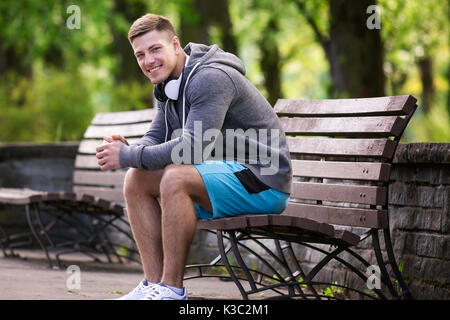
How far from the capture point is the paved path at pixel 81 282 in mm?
4672

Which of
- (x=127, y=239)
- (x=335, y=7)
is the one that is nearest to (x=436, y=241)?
(x=127, y=239)

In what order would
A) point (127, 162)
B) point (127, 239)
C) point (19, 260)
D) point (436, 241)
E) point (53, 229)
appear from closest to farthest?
point (127, 162) < point (436, 241) < point (19, 260) < point (127, 239) < point (53, 229)

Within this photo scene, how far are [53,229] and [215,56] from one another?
4.09 m

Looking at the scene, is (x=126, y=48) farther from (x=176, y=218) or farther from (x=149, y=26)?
(x=176, y=218)

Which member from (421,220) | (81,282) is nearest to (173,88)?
(421,220)

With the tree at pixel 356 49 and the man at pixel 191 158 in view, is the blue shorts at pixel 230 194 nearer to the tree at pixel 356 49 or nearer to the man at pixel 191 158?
the man at pixel 191 158

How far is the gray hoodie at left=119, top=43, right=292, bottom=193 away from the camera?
3859 mm

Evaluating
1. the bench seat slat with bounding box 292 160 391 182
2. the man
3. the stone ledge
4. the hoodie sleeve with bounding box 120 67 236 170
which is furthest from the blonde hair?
the stone ledge

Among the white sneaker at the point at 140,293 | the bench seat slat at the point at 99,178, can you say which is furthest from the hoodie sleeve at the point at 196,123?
the bench seat slat at the point at 99,178

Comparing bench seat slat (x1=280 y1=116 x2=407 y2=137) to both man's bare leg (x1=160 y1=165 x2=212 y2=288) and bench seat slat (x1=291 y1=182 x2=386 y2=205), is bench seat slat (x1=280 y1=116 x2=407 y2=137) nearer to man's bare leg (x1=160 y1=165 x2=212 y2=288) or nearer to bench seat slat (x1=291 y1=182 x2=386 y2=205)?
bench seat slat (x1=291 y1=182 x2=386 y2=205)

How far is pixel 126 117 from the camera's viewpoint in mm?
7027

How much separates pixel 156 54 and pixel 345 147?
1.21 meters
